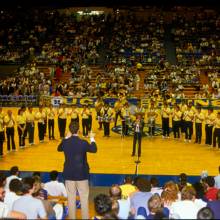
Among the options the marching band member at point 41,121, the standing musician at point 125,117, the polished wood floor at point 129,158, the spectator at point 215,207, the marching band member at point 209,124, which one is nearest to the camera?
the spectator at point 215,207

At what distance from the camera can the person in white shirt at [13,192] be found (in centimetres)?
748

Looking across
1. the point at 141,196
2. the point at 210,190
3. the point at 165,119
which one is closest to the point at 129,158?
the point at 165,119

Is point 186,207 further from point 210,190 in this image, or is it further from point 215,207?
point 210,190

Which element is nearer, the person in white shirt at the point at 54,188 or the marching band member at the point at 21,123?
the person in white shirt at the point at 54,188

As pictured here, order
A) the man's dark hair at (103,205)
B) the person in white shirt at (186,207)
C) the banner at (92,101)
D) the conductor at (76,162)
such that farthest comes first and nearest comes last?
the banner at (92,101) < the conductor at (76,162) < the person in white shirt at (186,207) < the man's dark hair at (103,205)

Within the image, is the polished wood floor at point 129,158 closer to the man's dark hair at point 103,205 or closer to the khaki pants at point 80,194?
the khaki pants at point 80,194

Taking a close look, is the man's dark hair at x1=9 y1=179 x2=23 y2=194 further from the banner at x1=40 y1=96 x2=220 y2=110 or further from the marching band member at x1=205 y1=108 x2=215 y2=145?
the banner at x1=40 y1=96 x2=220 y2=110

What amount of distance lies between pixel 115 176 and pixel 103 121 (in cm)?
579

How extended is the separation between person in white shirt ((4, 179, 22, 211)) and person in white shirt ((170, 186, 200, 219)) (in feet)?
7.64

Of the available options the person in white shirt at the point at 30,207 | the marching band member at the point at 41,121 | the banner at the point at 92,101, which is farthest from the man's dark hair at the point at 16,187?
the banner at the point at 92,101

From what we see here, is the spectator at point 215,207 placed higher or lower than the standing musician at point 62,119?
higher

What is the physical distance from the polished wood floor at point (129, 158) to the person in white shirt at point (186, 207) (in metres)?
6.96

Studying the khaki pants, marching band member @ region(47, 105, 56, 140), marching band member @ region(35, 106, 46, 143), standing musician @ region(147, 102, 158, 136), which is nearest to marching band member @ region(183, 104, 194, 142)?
standing musician @ region(147, 102, 158, 136)

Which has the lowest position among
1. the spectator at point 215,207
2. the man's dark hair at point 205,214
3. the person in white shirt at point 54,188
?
the person in white shirt at point 54,188
